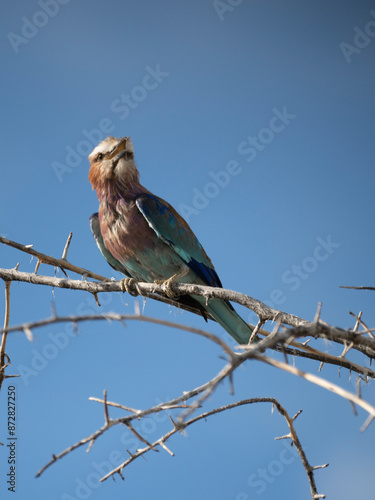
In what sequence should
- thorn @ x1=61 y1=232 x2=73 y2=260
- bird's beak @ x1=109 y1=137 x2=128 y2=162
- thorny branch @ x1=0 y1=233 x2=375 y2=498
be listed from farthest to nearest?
bird's beak @ x1=109 y1=137 x2=128 y2=162, thorn @ x1=61 y1=232 x2=73 y2=260, thorny branch @ x1=0 y1=233 x2=375 y2=498

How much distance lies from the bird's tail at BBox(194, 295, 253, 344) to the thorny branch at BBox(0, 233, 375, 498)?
22 centimetres

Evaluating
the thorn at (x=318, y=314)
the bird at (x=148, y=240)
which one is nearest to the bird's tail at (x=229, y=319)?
the bird at (x=148, y=240)

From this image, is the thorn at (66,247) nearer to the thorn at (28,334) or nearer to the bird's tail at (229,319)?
the bird's tail at (229,319)

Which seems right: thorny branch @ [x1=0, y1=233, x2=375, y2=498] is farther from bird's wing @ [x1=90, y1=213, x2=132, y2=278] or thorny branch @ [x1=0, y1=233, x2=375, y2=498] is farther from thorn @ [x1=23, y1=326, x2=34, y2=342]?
bird's wing @ [x1=90, y1=213, x2=132, y2=278]

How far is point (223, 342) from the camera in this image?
1681 mm

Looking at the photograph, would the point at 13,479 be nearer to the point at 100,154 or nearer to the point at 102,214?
the point at 102,214

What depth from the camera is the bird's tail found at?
4.70 meters

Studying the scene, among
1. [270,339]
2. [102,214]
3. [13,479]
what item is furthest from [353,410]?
[102,214]

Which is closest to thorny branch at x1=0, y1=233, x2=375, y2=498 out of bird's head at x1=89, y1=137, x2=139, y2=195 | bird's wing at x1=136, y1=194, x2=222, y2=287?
bird's wing at x1=136, y1=194, x2=222, y2=287

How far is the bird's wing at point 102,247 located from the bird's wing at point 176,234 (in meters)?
0.57

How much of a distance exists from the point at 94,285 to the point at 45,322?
185 centimetres

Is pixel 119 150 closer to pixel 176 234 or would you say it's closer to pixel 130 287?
pixel 176 234

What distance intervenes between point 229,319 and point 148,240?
1.06 metres

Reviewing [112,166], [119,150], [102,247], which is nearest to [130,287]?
[102,247]
